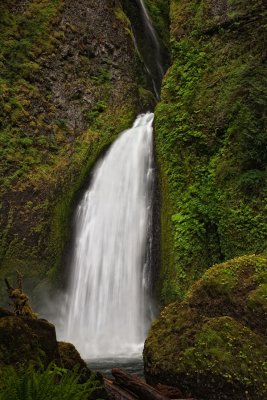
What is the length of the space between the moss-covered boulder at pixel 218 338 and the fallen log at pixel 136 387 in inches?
30.3

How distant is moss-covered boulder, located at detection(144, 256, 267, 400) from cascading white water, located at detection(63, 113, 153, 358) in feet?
10.1

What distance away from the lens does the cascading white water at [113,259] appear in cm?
959

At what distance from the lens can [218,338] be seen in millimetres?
5258

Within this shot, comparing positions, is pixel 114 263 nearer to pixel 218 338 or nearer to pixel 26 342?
pixel 218 338

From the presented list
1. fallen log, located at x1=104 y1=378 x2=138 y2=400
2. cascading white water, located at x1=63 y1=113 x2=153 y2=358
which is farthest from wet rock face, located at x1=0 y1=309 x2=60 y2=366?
cascading white water, located at x1=63 y1=113 x2=153 y2=358

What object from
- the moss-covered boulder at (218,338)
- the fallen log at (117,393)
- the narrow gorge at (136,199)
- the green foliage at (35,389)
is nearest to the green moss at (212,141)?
the narrow gorge at (136,199)

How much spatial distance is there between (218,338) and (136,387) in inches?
52.3

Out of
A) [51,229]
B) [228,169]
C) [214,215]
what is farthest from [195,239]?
[51,229]

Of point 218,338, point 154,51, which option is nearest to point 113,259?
point 218,338

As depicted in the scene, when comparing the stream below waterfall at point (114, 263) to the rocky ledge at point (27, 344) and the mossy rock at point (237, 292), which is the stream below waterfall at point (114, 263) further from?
the rocky ledge at point (27, 344)

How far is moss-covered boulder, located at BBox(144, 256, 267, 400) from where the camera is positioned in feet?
15.9

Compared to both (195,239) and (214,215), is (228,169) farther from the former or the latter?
(195,239)

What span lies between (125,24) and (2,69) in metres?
5.80

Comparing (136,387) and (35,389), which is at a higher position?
(35,389)
